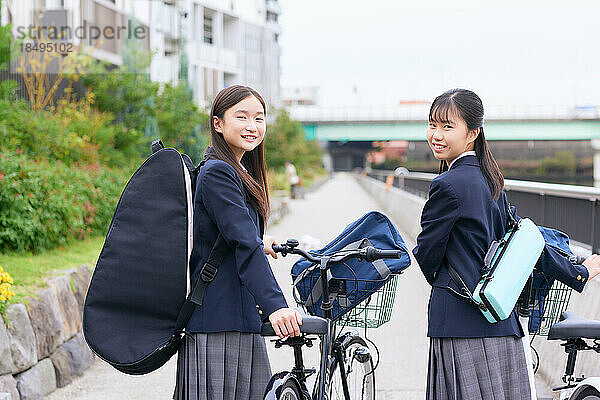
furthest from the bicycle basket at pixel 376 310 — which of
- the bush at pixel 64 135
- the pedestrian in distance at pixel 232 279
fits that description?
the bush at pixel 64 135

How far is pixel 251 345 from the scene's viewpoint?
3.21 meters

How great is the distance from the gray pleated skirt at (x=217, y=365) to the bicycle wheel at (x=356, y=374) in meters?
0.77

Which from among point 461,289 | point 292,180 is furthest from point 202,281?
point 292,180

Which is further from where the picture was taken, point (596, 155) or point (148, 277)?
point (596, 155)

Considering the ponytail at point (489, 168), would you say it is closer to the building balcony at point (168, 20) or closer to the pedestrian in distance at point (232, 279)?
the pedestrian in distance at point (232, 279)

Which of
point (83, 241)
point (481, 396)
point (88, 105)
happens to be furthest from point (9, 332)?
point (88, 105)

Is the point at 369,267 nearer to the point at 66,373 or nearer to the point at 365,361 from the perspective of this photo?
the point at 365,361

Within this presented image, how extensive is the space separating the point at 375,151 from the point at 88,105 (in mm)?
117769

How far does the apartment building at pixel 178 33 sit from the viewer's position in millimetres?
20078

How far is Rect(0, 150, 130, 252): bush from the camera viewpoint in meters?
7.68

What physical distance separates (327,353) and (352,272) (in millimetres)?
421

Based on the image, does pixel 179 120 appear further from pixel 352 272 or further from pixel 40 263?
pixel 352 272

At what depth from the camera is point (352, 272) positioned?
3.51m

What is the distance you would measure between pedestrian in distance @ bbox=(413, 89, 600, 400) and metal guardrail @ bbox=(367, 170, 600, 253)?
13.2ft
